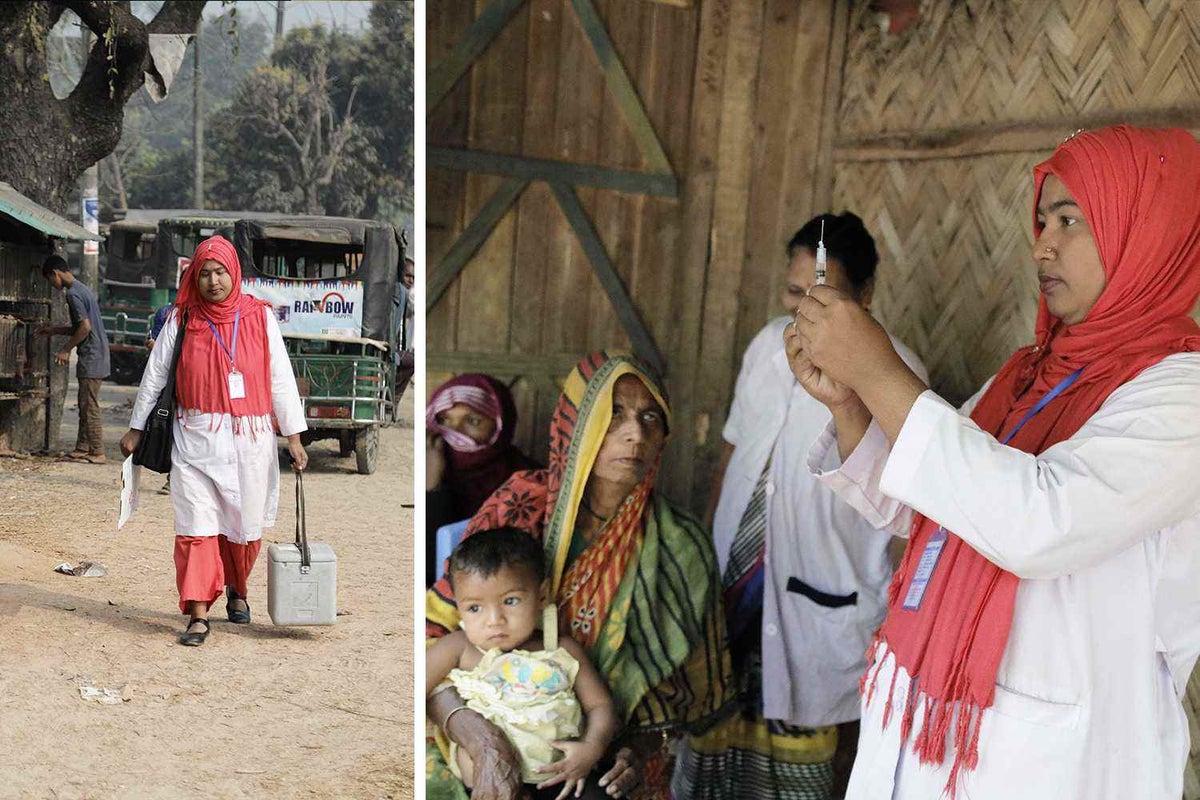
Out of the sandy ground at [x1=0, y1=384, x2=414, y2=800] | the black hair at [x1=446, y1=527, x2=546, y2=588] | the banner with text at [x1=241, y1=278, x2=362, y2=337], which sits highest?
the banner with text at [x1=241, y1=278, x2=362, y2=337]

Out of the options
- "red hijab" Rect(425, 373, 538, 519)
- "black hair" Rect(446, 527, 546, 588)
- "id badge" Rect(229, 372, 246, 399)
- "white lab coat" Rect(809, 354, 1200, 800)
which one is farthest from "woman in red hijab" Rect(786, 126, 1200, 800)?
"red hijab" Rect(425, 373, 538, 519)

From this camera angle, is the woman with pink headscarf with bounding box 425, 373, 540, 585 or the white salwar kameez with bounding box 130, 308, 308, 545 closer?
the white salwar kameez with bounding box 130, 308, 308, 545

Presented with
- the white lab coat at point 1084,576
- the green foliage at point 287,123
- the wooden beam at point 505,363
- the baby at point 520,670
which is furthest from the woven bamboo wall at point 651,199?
the white lab coat at point 1084,576

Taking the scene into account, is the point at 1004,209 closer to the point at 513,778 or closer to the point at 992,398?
the point at 992,398

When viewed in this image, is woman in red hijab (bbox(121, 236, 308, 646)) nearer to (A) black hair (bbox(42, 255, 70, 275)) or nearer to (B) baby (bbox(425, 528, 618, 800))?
(A) black hair (bbox(42, 255, 70, 275))

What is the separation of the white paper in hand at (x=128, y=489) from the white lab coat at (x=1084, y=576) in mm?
1995

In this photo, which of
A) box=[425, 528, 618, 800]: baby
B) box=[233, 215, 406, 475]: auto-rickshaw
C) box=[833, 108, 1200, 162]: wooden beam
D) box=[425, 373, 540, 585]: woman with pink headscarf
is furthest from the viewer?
box=[425, 373, 540, 585]: woman with pink headscarf

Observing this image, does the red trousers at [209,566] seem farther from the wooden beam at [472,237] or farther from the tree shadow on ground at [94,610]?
the wooden beam at [472,237]

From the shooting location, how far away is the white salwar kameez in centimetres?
282

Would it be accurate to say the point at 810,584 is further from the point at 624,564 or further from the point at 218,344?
the point at 218,344

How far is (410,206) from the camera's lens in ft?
10.3

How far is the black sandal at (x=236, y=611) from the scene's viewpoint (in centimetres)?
293

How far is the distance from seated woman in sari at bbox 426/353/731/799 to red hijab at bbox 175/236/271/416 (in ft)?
2.30

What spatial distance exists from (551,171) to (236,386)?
1394mm
